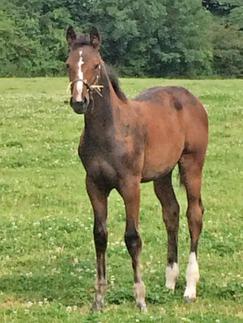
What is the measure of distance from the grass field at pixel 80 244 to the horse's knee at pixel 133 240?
63 cm

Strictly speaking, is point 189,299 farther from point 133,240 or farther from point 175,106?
point 175,106

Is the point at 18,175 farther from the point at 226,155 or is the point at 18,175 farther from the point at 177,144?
the point at 177,144

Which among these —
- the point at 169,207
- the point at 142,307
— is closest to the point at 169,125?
the point at 169,207

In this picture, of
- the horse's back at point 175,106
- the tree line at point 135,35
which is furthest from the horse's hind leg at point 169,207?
the tree line at point 135,35

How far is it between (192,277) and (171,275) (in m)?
0.36

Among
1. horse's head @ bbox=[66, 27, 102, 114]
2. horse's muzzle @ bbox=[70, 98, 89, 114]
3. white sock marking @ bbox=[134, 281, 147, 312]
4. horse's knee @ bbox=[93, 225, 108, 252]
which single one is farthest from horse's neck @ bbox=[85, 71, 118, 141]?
white sock marking @ bbox=[134, 281, 147, 312]

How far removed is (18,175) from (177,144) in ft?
28.7

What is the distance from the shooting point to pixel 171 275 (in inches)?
419

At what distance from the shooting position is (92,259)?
11.8 meters

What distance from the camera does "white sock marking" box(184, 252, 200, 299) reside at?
33.5ft

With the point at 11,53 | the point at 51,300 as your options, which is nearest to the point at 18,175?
the point at 51,300

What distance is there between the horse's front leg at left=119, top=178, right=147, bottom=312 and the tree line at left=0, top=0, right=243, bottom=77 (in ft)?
177

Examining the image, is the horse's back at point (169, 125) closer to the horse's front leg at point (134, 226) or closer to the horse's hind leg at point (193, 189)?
the horse's hind leg at point (193, 189)

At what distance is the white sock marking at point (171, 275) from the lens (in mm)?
10545
